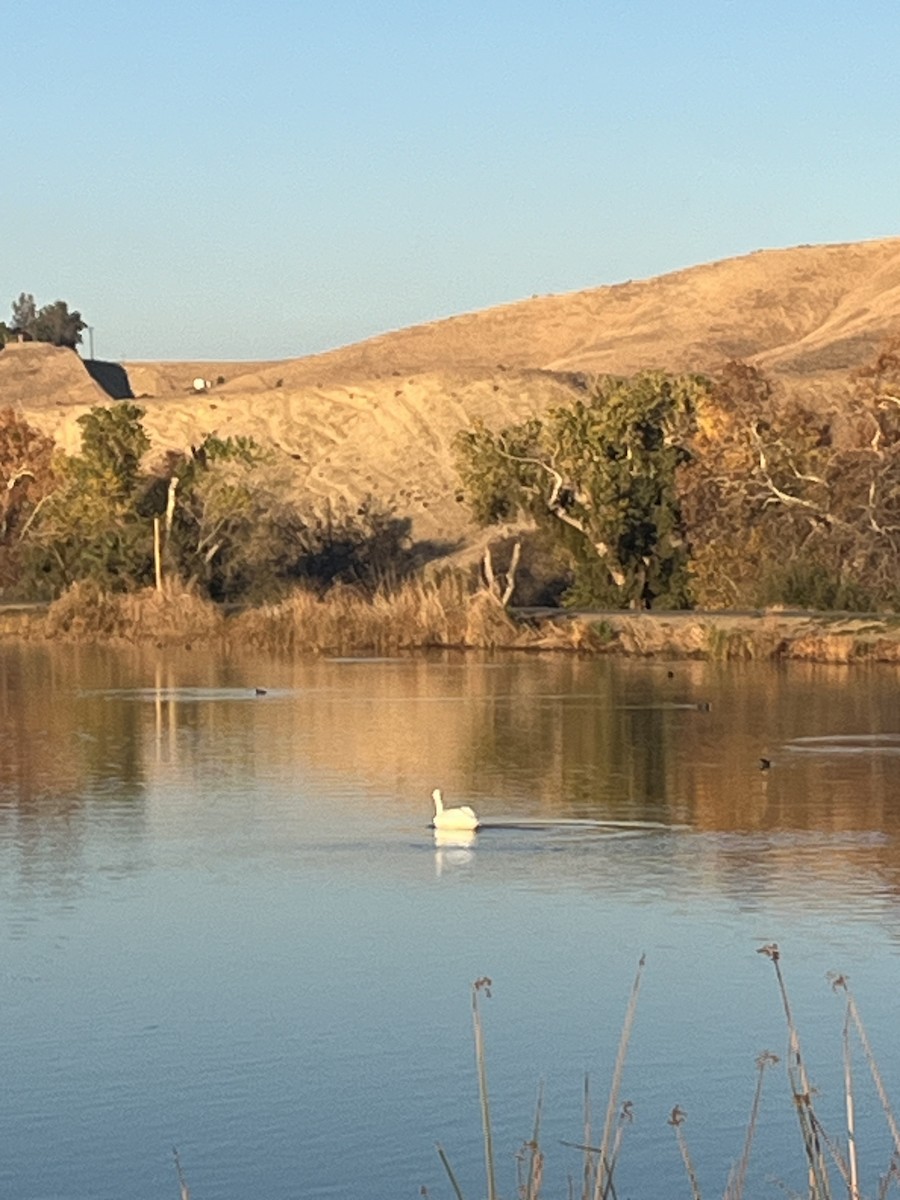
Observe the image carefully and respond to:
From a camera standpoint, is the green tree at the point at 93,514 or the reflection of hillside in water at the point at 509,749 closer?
the reflection of hillside in water at the point at 509,749

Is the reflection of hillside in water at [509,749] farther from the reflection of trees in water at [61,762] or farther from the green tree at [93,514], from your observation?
the green tree at [93,514]

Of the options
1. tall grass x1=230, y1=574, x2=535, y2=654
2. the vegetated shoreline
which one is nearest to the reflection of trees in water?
tall grass x1=230, y1=574, x2=535, y2=654

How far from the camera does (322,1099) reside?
1002 centimetres

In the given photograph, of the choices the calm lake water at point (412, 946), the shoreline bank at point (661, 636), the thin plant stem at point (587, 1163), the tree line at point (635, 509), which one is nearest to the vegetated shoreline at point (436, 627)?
the shoreline bank at point (661, 636)

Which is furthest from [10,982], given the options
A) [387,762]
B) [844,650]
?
[844,650]

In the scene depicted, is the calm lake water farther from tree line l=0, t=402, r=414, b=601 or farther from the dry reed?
tree line l=0, t=402, r=414, b=601

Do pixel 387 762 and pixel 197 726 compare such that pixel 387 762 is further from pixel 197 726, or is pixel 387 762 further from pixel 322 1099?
pixel 322 1099

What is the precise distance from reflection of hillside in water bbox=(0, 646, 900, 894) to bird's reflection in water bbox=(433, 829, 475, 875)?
127 cm

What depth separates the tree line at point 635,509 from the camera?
40438 mm

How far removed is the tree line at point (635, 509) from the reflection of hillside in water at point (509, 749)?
5722 millimetres

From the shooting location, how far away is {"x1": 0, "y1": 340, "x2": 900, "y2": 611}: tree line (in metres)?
40.4

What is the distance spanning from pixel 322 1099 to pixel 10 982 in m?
2.67

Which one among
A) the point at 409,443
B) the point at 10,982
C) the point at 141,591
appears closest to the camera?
the point at 10,982

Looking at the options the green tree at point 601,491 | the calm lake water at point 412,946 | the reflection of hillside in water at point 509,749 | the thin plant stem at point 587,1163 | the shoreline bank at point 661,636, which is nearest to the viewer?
the thin plant stem at point 587,1163
